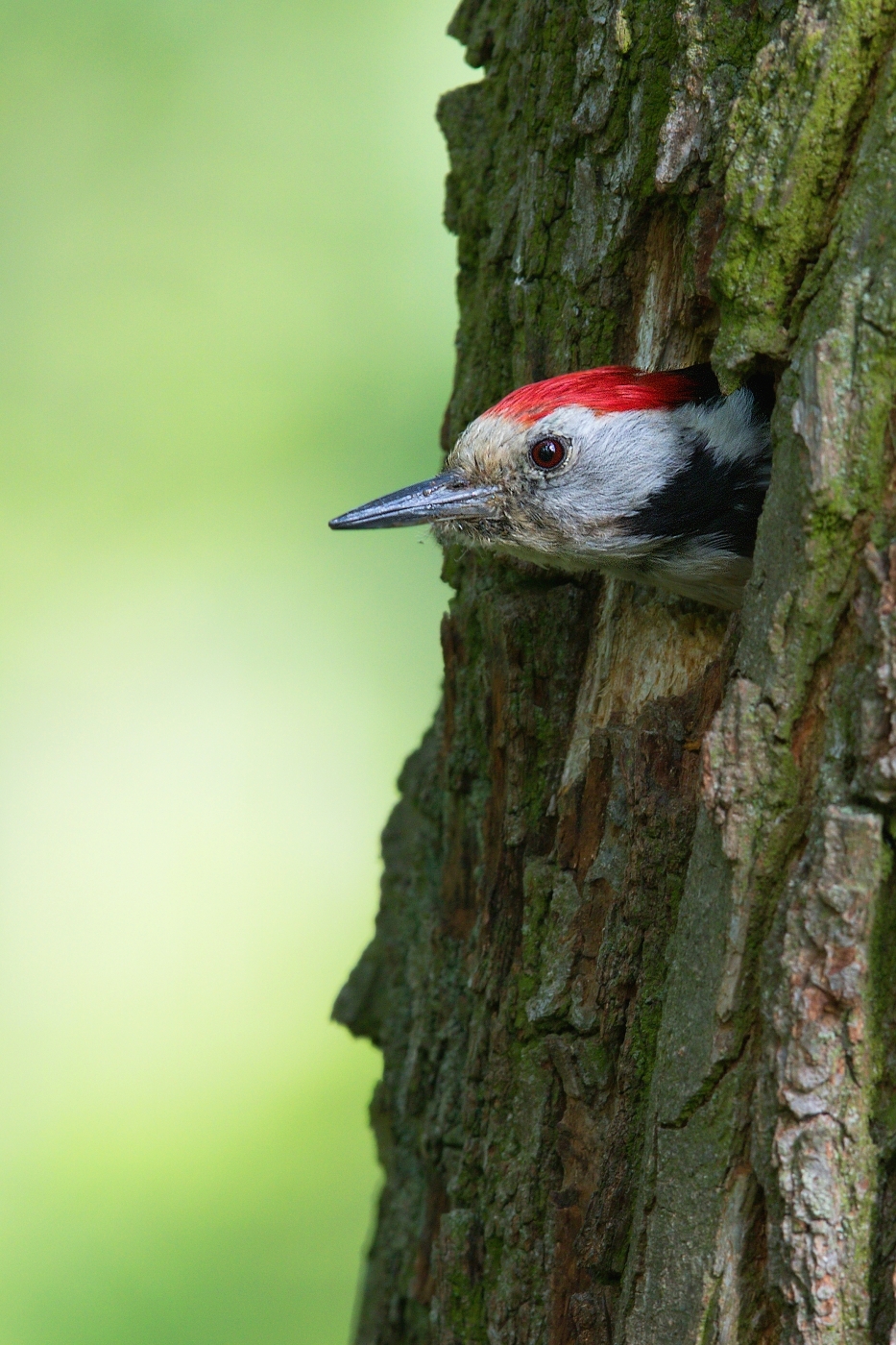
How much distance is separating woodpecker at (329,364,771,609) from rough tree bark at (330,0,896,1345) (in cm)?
8

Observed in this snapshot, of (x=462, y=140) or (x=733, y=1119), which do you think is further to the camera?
(x=462, y=140)

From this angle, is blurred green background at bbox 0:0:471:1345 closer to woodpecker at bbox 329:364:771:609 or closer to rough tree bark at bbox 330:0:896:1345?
rough tree bark at bbox 330:0:896:1345

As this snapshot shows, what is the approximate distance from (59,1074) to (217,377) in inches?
94.4

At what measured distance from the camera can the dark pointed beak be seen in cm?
223

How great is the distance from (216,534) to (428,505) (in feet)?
7.59

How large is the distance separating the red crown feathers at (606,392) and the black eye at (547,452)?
0.17 ft

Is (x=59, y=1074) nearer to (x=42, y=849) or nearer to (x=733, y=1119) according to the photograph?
(x=42, y=849)

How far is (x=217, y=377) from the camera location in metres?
4.50

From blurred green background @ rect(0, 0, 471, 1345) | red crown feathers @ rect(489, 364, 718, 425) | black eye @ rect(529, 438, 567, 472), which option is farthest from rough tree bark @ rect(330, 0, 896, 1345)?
blurred green background @ rect(0, 0, 471, 1345)

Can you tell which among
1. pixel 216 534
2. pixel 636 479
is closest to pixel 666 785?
pixel 636 479

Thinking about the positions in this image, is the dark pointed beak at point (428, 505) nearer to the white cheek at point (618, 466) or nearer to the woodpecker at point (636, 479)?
the woodpecker at point (636, 479)

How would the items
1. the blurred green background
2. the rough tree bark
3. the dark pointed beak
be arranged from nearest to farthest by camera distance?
the rough tree bark, the dark pointed beak, the blurred green background

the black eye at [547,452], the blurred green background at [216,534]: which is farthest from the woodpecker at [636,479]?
the blurred green background at [216,534]

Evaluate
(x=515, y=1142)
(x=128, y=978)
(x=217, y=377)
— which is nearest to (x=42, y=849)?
(x=128, y=978)
